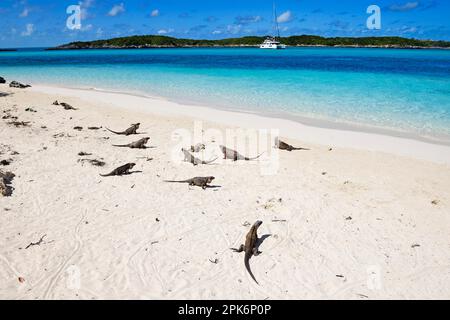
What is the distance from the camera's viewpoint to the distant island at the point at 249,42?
153000 millimetres

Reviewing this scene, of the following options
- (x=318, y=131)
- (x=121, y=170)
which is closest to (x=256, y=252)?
(x=121, y=170)

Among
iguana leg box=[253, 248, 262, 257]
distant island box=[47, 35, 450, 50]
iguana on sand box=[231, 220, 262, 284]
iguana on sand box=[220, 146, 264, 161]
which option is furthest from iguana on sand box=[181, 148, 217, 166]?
distant island box=[47, 35, 450, 50]

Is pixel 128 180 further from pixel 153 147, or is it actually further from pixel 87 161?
pixel 153 147

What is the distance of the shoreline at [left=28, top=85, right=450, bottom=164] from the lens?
467 inches

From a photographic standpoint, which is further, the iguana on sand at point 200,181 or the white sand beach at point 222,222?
the iguana on sand at point 200,181

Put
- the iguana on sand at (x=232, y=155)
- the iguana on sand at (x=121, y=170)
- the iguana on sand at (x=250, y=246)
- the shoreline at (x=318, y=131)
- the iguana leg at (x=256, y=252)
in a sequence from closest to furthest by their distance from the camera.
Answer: the iguana on sand at (x=250, y=246)
the iguana leg at (x=256, y=252)
the iguana on sand at (x=121, y=170)
the iguana on sand at (x=232, y=155)
the shoreline at (x=318, y=131)

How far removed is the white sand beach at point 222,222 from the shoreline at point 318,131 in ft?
0.45

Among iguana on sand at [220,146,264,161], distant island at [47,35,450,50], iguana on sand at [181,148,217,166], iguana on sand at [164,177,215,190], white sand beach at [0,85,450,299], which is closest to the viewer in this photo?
white sand beach at [0,85,450,299]

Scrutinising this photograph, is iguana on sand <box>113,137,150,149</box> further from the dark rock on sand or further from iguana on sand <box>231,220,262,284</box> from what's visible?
iguana on sand <box>231,220,262,284</box>

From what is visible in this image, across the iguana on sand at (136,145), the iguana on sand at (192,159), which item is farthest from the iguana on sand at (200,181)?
the iguana on sand at (136,145)

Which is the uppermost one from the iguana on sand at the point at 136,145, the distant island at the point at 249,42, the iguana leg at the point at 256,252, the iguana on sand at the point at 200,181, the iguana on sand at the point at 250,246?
the distant island at the point at 249,42

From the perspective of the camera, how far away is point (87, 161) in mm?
9906

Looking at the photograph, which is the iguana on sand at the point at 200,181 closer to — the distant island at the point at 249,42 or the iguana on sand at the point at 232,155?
the iguana on sand at the point at 232,155

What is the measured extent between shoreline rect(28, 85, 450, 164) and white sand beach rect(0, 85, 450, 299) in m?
0.14
